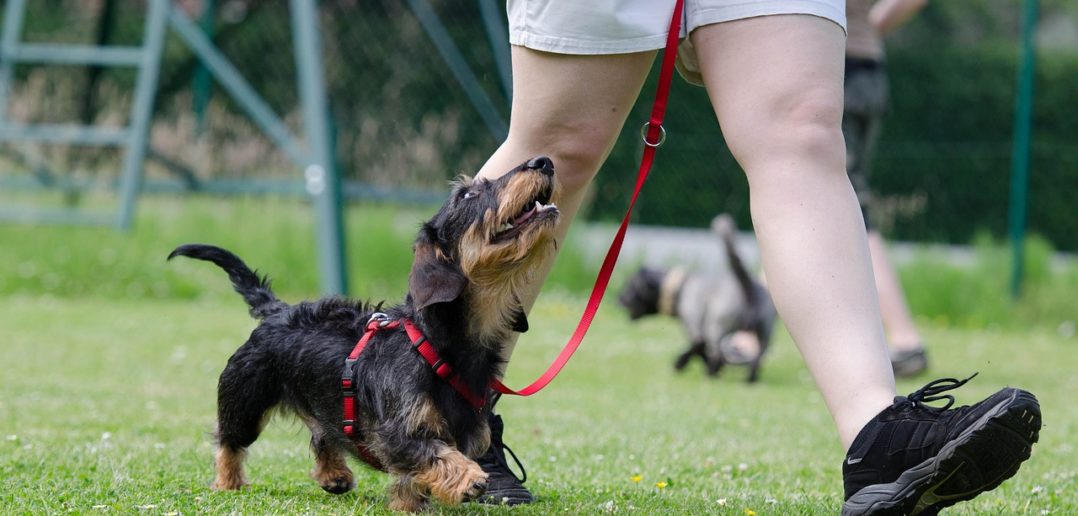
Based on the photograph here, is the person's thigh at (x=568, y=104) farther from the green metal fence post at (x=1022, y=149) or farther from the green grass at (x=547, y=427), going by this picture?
the green metal fence post at (x=1022, y=149)

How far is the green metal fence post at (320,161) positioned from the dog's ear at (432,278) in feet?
20.2

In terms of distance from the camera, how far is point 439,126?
1440cm

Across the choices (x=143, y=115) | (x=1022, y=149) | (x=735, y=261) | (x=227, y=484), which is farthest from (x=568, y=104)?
(x=1022, y=149)

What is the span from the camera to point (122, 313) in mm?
9367

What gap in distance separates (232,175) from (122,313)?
4780 millimetres

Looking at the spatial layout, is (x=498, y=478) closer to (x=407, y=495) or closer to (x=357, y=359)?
(x=407, y=495)

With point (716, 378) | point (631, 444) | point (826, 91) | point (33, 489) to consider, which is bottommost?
point (716, 378)

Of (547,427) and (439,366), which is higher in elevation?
(439,366)

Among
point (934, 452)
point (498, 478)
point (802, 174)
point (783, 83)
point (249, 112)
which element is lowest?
point (498, 478)

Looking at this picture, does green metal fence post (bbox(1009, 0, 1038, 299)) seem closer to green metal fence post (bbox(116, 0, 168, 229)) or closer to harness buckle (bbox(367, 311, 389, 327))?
green metal fence post (bbox(116, 0, 168, 229))

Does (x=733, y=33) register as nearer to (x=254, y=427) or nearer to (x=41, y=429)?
(x=254, y=427)

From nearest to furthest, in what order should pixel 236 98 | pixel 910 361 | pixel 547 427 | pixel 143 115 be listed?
pixel 547 427 < pixel 910 361 < pixel 143 115 < pixel 236 98

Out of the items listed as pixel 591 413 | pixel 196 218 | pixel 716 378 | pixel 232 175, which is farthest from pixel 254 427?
pixel 232 175

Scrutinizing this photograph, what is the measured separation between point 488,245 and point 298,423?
1531 millimetres
